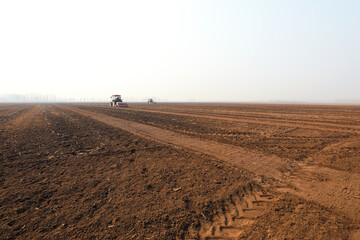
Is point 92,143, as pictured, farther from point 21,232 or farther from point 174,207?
point 174,207

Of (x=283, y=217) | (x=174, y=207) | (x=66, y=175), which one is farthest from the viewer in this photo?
(x=66, y=175)

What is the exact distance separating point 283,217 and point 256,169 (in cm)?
234

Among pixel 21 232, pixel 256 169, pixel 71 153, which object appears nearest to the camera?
pixel 21 232

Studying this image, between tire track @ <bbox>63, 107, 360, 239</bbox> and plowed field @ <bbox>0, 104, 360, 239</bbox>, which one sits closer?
plowed field @ <bbox>0, 104, 360, 239</bbox>

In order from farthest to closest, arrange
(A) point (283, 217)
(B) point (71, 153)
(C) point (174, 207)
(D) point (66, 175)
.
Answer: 1. (B) point (71, 153)
2. (D) point (66, 175)
3. (C) point (174, 207)
4. (A) point (283, 217)

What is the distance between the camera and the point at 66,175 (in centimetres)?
514

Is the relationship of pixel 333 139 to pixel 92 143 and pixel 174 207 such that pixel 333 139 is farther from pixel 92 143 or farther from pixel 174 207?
pixel 92 143

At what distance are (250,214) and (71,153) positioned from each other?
6978 millimetres

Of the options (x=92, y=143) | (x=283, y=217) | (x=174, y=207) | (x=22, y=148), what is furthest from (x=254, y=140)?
(x=22, y=148)

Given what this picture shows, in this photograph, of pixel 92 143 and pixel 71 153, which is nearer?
pixel 71 153

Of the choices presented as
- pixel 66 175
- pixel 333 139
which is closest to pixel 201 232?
pixel 66 175

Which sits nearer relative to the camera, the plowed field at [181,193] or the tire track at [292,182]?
the plowed field at [181,193]

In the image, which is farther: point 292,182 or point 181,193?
point 292,182

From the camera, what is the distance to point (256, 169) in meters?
5.53
